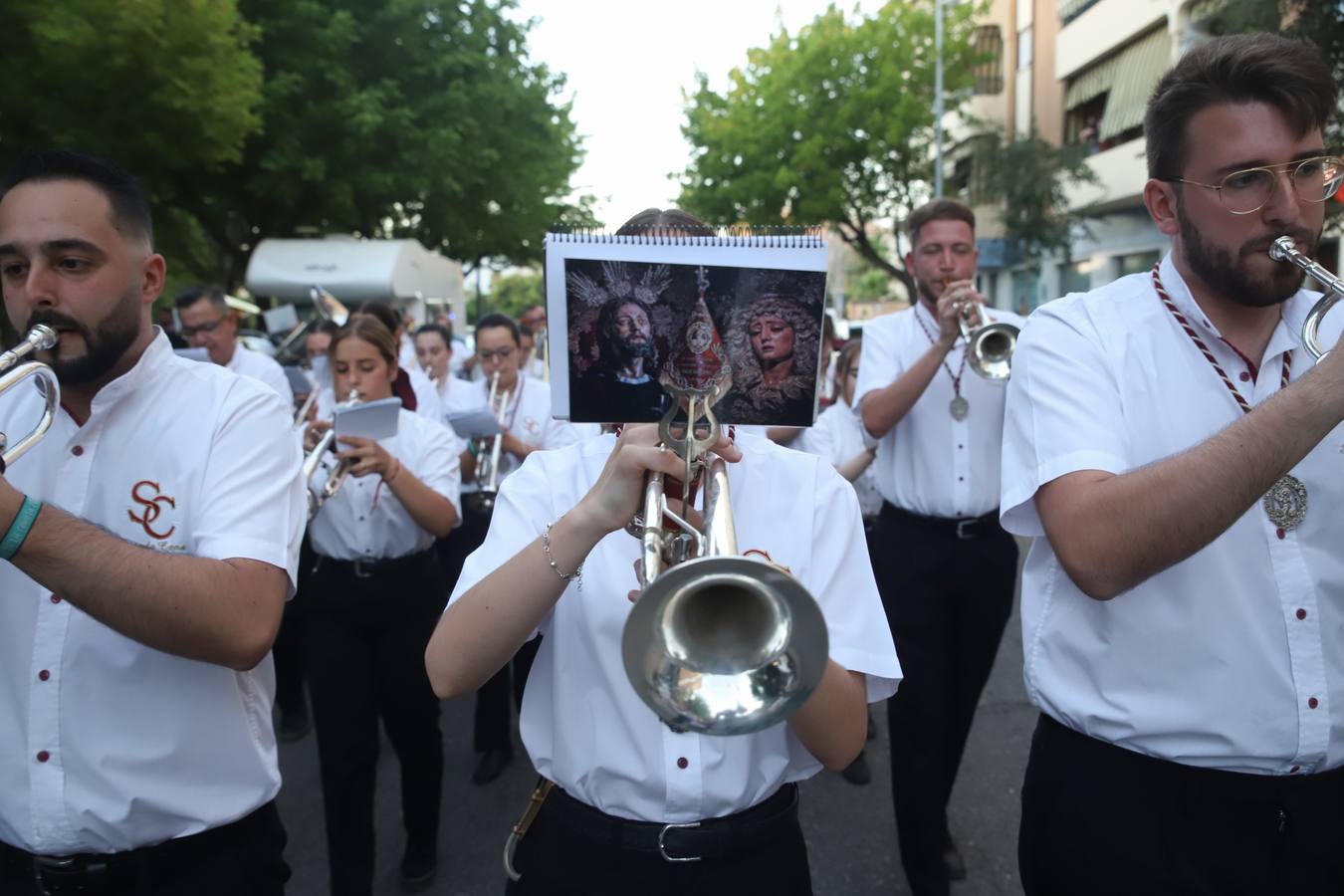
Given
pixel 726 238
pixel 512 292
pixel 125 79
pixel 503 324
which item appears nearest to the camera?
pixel 726 238

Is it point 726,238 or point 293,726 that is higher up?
point 726,238

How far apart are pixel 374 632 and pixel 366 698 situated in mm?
249

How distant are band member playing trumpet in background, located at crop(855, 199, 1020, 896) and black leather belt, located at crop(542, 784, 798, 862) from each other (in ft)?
5.78

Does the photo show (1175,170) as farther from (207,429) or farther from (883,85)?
(883,85)

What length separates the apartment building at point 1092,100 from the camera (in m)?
18.4

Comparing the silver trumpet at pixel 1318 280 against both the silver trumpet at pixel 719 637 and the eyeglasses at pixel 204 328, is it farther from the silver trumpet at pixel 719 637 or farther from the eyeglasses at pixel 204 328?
the eyeglasses at pixel 204 328

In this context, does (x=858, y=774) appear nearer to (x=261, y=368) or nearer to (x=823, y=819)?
(x=823, y=819)

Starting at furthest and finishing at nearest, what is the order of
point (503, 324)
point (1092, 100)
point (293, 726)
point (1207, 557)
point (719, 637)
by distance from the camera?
point (1092, 100)
point (503, 324)
point (293, 726)
point (1207, 557)
point (719, 637)

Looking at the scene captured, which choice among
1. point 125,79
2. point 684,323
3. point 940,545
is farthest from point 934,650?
point 125,79

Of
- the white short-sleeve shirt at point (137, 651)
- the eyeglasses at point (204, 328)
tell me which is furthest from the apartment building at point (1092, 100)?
the white short-sleeve shirt at point (137, 651)

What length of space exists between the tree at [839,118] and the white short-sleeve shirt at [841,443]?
18.7 metres

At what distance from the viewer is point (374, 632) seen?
358 cm

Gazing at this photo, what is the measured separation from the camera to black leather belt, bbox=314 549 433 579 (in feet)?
11.8

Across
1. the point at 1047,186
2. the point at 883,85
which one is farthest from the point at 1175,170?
the point at 883,85
